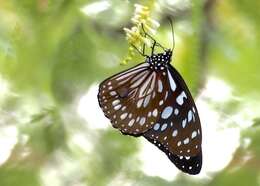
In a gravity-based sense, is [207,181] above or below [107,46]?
below

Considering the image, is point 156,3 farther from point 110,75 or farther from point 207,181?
point 207,181

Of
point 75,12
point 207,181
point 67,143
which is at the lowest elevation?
point 207,181

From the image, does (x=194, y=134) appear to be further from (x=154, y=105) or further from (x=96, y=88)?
(x=96, y=88)

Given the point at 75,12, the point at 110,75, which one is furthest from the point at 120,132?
the point at 75,12

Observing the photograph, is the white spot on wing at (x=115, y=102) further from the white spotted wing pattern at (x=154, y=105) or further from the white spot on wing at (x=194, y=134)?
the white spot on wing at (x=194, y=134)

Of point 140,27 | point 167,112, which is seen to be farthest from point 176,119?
point 140,27

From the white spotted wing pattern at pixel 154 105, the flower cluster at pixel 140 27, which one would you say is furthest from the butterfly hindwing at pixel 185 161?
the flower cluster at pixel 140 27

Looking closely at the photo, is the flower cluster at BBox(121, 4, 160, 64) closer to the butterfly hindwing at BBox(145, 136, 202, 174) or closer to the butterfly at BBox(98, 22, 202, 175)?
the butterfly at BBox(98, 22, 202, 175)
